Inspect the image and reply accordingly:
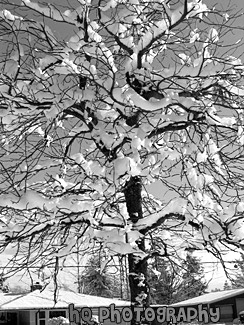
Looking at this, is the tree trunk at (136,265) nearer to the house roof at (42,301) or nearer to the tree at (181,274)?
the tree at (181,274)

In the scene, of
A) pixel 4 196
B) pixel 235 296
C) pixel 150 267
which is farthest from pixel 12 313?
pixel 4 196

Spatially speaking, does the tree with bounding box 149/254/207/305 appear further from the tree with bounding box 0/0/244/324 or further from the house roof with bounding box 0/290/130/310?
the house roof with bounding box 0/290/130/310

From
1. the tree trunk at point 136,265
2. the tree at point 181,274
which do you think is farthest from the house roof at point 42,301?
the tree trunk at point 136,265

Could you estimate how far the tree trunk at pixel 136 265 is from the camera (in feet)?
17.5

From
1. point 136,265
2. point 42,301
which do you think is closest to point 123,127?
point 136,265

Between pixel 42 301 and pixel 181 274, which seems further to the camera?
pixel 42 301

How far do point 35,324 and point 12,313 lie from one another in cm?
287

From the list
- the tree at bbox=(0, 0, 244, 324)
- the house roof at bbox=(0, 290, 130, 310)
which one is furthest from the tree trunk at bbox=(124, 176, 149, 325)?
the house roof at bbox=(0, 290, 130, 310)

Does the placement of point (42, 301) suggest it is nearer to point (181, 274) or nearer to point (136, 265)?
point (181, 274)

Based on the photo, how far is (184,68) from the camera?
16.6 ft

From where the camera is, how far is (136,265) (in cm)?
553

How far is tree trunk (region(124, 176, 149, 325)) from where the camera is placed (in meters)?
5.32

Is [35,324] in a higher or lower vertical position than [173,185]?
lower

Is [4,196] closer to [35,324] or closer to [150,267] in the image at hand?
[150,267]
